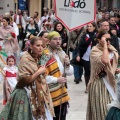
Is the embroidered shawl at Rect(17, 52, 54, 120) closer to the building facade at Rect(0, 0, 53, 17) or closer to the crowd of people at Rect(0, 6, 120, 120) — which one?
the crowd of people at Rect(0, 6, 120, 120)

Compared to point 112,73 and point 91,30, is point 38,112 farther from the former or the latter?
point 91,30

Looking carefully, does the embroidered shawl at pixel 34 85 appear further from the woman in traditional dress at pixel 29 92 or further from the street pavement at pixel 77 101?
the street pavement at pixel 77 101

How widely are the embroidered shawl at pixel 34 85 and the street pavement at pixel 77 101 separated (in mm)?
A: 2389

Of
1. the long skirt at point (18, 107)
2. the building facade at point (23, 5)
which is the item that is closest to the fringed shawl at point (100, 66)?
the long skirt at point (18, 107)

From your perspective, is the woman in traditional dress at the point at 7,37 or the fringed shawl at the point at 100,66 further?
the woman in traditional dress at the point at 7,37

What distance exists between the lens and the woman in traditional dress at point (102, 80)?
270 inches

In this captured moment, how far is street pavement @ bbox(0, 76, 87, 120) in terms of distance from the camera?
9.03 meters

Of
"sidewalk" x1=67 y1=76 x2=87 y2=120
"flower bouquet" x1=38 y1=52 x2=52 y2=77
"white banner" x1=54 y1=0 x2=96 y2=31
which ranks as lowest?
"sidewalk" x1=67 y1=76 x2=87 y2=120

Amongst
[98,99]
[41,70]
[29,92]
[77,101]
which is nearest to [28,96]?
[29,92]

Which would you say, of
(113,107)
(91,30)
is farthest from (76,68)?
(113,107)

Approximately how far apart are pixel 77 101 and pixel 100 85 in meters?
3.39

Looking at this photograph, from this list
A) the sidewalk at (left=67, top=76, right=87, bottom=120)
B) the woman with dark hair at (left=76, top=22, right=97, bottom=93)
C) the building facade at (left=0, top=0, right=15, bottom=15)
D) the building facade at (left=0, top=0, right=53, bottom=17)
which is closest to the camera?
the sidewalk at (left=67, top=76, right=87, bottom=120)

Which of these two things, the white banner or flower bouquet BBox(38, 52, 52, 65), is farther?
the white banner

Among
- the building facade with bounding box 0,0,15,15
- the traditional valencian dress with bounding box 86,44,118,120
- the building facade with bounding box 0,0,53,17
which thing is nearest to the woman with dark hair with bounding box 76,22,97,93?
the traditional valencian dress with bounding box 86,44,118,120
